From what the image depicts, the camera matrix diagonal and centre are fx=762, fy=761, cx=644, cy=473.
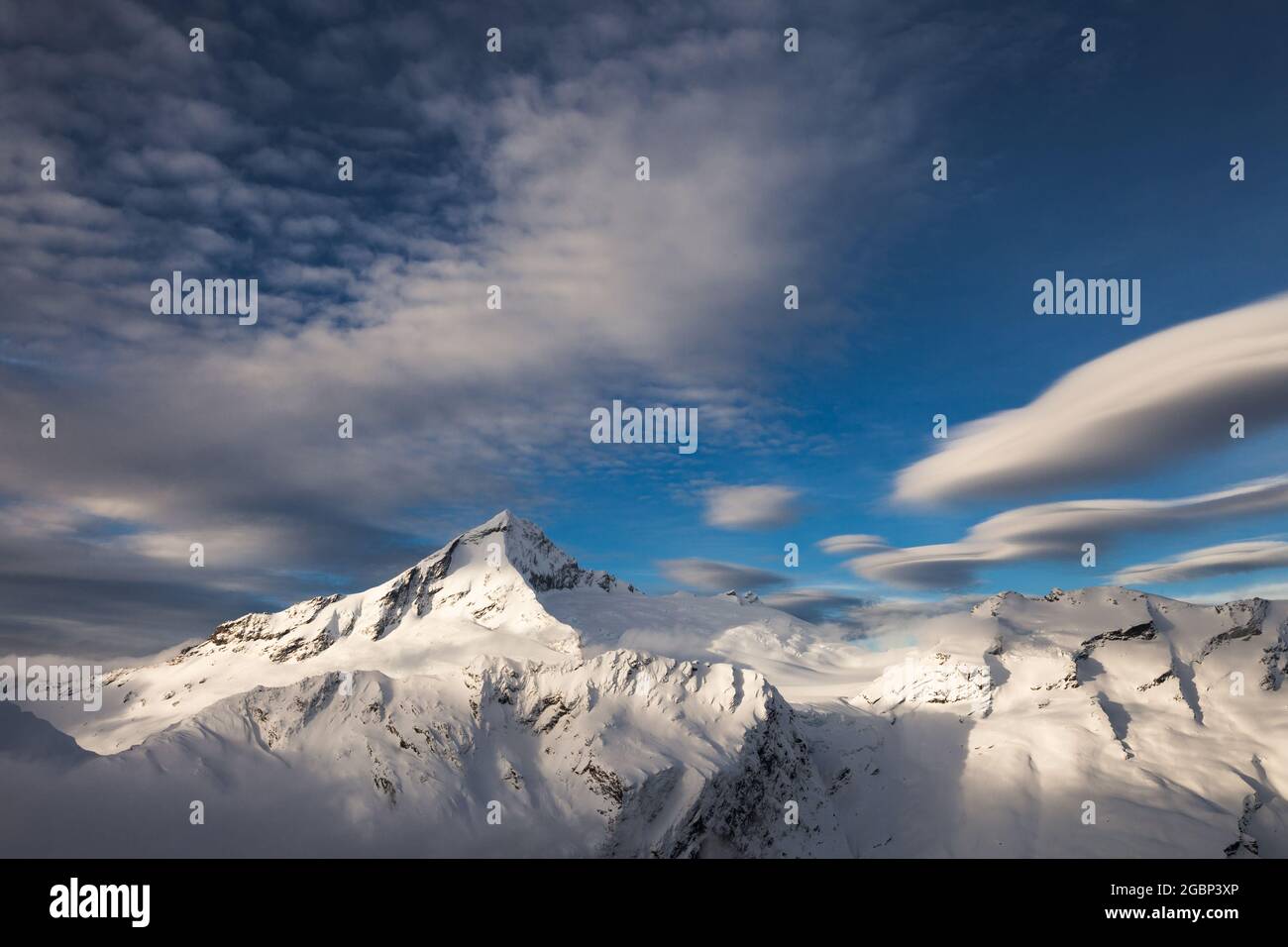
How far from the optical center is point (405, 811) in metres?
187
